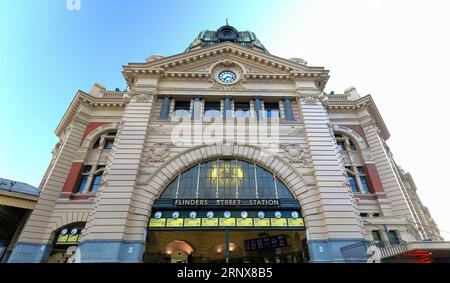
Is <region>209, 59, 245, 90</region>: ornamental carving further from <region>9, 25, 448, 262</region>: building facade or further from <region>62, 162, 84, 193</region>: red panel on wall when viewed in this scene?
<region>62, 162, 84, 193</region>: red panel on wall

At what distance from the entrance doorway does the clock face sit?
1687 cm

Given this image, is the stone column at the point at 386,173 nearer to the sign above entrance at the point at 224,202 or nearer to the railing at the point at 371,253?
the railing at the point at 371,253

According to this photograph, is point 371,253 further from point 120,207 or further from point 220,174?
point 120,207

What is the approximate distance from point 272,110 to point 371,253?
16226mm

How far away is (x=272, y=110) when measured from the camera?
88.3ft

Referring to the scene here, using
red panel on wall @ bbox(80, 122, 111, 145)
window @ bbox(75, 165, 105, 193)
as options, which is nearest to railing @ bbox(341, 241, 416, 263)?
window @ bbox(75, 165, 105, 193)

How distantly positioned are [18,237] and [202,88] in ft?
76.9

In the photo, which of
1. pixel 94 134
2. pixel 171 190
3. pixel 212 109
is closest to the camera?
pixel 171 190

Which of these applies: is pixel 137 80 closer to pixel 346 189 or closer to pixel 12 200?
pixel 12 200

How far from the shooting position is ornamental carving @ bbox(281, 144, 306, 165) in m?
22.6

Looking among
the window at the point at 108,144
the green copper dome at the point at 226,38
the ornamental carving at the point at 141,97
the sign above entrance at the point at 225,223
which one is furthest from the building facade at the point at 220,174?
the green copper dome at the point at 226,38

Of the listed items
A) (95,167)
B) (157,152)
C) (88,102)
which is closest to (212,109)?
(157,152)

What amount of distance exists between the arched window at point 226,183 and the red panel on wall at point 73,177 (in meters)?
11.3

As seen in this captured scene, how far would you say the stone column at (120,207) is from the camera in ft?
58.2
